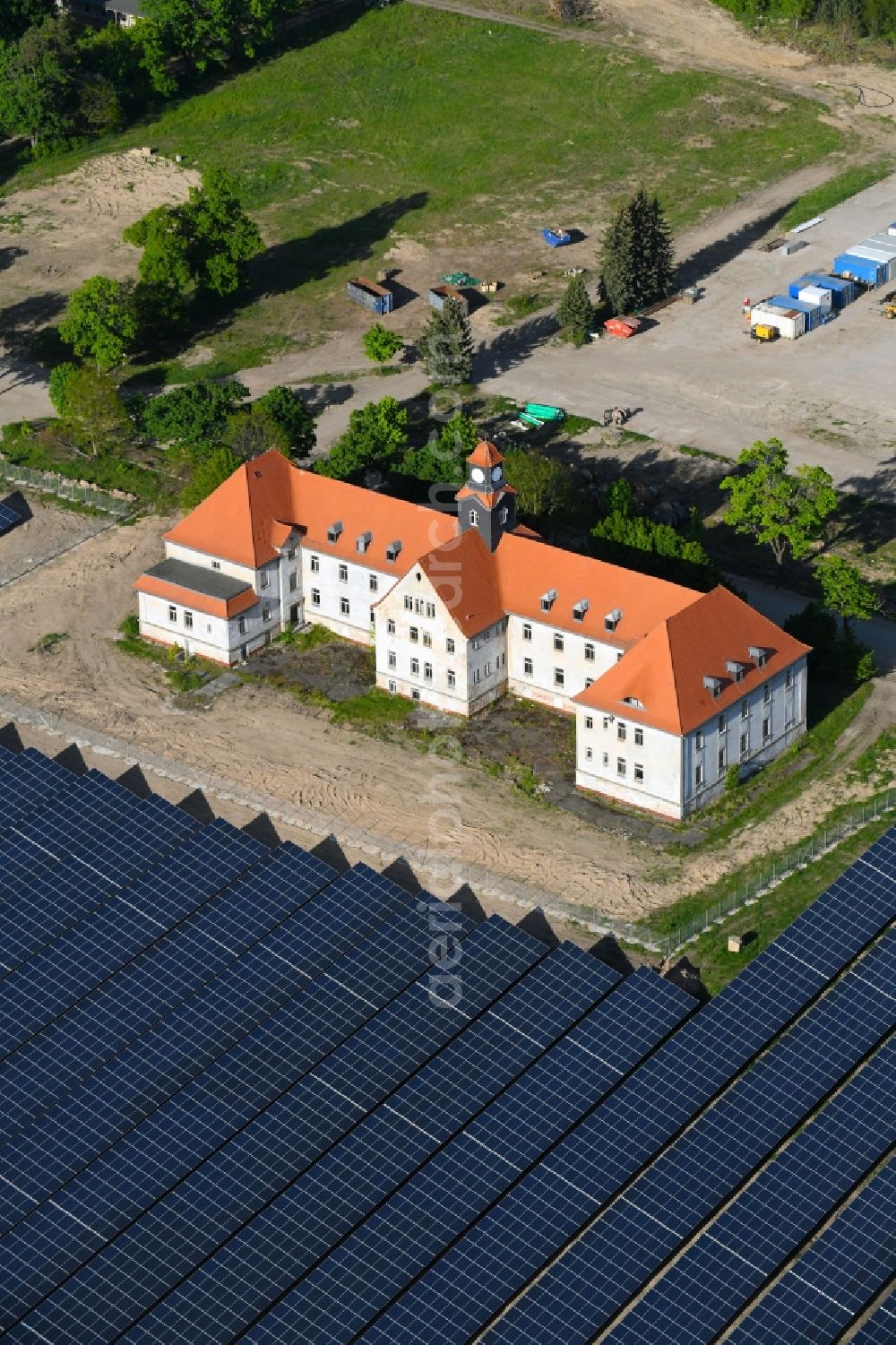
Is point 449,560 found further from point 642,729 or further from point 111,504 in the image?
point 111,504

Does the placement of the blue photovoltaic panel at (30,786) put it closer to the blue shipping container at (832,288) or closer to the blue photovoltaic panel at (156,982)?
the blue photovoltaic panel at (156,982)

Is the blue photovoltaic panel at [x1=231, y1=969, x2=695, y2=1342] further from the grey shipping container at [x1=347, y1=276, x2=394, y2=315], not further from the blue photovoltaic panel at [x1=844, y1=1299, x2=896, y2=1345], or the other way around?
the grey shipping container at [x1=347, y1=276, x2=394, y2=315]

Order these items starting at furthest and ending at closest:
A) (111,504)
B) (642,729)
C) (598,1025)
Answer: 1. (111,504)
2. (642,729)
3. (598,1025)

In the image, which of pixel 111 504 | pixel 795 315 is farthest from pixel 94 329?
pixel 795 315

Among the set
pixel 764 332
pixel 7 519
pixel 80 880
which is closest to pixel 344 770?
pixel 80 880

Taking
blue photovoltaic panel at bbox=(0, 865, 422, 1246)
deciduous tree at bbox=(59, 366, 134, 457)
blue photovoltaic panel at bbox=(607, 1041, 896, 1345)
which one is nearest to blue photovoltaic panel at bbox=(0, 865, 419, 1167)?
blue photovoltaic panel at bbox=(0, 865, 422, 1246)

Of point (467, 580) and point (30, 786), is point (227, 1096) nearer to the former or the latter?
point (30, 786)

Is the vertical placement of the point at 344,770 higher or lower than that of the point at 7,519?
lower

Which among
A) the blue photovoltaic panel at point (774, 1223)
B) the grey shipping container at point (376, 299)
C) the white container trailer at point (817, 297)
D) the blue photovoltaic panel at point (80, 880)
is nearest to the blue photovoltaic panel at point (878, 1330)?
the blue photovoltaic panel at point (774, 1223)
